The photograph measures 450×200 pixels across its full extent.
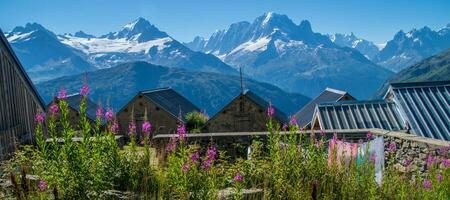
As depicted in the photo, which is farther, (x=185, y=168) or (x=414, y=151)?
(x=414, y=151)

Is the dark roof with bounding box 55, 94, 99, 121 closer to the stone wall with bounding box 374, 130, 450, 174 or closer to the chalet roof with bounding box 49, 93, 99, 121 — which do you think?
the chalet roof with bounding box 49, 93, 99, 121

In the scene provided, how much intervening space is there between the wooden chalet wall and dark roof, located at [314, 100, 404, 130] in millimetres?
10426

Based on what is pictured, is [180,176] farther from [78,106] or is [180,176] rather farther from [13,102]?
[78,106]

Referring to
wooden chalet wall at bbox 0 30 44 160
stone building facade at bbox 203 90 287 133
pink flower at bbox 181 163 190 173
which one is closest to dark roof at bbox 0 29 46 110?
wooden chalet wall at bbox 0 30 44 160

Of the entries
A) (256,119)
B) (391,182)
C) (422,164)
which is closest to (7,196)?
(391,182)

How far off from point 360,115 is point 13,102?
1215 centimetres

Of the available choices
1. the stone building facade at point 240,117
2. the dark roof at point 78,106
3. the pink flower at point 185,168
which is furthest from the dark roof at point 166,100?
the pink flower at point 185,168

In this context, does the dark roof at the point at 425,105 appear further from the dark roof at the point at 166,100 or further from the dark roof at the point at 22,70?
the dark roof at the point at 166,100

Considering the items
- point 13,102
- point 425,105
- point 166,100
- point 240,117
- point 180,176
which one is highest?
point 166,100

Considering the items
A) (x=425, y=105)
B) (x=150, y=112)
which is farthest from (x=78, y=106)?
(x=425, y=105)

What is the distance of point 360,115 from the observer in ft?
54.2

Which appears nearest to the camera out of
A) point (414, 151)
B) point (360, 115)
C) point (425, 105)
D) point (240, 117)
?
point (414, 151)

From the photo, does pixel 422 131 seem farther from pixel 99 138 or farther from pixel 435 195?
pixel 99 138

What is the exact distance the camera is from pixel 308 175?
6773 mm
